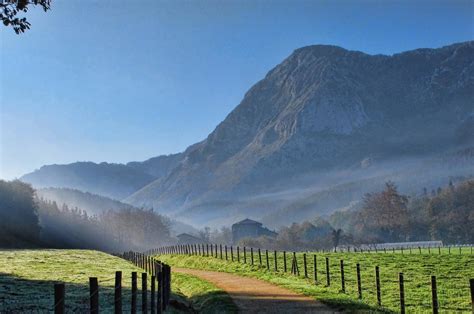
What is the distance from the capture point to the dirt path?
25.3 meters

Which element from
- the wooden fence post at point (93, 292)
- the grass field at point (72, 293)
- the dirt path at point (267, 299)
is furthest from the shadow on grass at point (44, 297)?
the wooden fence post at point (93, 292)

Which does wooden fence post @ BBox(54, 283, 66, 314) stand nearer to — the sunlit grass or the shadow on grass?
the sunlit grass

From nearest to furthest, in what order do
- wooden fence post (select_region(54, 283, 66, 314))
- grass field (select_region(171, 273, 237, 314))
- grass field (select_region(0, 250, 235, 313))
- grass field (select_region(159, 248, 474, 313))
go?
wooden fence post (select_region(54, 283, 66, 314)), grass field (select_region(0, 250, 235, 313)), grass field (select_region(171, 273, 237, 314)), grass field (select_region(159, 248, 474, 313))

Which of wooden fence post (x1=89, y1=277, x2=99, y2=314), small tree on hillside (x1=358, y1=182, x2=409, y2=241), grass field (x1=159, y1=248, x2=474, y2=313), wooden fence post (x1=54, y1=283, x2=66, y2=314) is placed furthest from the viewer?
small tree on hillside (x1=358, y1=182, x2=409, y2=241)

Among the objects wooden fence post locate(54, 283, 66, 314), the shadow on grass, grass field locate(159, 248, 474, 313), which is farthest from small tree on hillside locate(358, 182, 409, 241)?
wooden fence post locate(54, 283, 66, 314)

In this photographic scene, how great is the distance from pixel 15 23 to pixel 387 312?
70.6 ft

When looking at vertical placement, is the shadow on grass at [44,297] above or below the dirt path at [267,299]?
above

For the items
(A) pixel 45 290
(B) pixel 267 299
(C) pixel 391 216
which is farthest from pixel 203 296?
(C) pixel 391 216

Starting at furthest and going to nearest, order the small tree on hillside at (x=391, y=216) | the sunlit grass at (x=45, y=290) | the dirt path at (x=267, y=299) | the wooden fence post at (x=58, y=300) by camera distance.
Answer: the small tree on hillside at (x=391, y=216) < the dirt path at (x=267, y=299) < the sunlit grass at (x=45, y=290) < the wooden fence post at (x=58, y=300)

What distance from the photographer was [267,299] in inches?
1145

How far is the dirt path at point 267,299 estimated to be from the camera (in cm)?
2527

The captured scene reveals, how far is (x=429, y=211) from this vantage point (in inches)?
7534

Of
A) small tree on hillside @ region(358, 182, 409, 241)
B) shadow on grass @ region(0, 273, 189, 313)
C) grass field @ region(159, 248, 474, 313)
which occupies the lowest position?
grass field @ region(159, 248, 474, 313)

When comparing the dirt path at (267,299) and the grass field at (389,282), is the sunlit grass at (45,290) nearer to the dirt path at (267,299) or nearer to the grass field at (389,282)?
the dirt path at (267,299)
